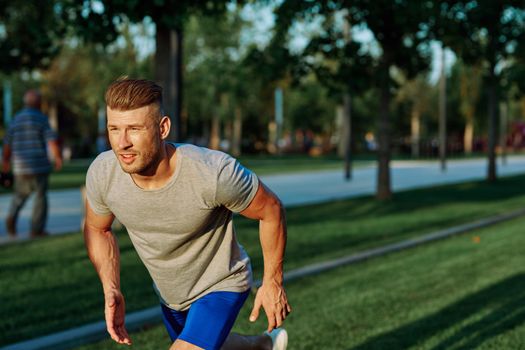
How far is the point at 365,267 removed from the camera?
8922mm

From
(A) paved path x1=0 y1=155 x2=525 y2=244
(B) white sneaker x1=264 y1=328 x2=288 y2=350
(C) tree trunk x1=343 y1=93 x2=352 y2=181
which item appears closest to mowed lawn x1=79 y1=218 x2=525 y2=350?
(B) white sneaker x1=264 y1=328 x2=288 y2=350

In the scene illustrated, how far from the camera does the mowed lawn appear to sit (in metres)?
5.70

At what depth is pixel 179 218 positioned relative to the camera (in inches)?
131

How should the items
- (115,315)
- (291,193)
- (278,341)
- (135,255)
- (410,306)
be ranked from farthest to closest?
(291,193), (135,255), (410,306), (278,341), (115,315)

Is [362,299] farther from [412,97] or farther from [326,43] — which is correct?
[412,97]

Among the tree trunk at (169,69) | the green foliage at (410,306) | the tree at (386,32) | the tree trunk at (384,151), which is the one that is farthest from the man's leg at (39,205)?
the tree trunk at (384,151)

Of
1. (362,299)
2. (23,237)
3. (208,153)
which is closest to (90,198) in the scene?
(208,153)

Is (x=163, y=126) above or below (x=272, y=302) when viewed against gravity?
above

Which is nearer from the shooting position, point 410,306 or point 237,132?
point 410,306

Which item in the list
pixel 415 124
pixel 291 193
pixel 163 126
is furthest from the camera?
pixel 415 124

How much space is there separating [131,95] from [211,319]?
3.41 feet

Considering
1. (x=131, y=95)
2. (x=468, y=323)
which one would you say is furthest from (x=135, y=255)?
(x=131, y=95)

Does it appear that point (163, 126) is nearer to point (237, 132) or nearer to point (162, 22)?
point (162, 22)

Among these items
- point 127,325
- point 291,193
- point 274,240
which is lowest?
point 127,325
